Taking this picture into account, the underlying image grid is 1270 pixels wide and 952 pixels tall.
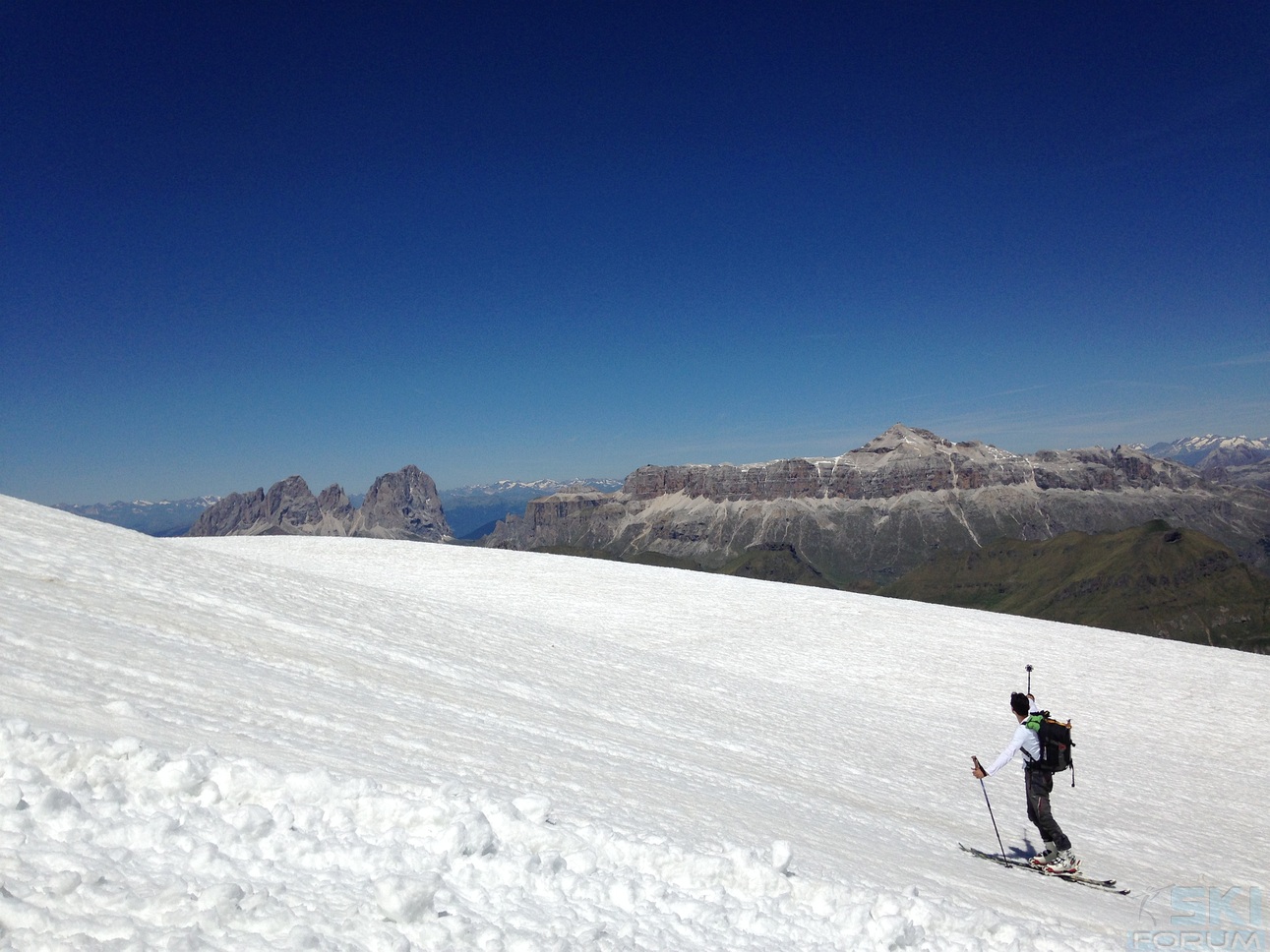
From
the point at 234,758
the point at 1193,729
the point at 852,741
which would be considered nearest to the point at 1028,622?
the point at 1193,729

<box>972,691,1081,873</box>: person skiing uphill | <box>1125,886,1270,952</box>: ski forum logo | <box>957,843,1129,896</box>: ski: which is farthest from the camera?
<box>972,691,1081,873</box>: person skiing uphill

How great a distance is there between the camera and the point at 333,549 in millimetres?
33719

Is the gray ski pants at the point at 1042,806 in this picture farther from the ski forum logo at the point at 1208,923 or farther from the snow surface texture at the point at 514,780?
the ski forum logo at the point at 1208,923

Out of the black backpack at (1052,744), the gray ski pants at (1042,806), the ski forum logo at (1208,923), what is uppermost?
the black backpack at (1052,744)

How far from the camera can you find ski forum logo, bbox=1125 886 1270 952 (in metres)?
7.43

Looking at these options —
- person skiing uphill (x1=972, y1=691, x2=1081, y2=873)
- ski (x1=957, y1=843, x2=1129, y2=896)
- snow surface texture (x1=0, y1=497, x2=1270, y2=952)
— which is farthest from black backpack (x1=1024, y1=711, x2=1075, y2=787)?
snow surface texture (x1=0, y1=497, x2=1270, y2=952)

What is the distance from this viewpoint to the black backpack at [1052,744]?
9672 mm

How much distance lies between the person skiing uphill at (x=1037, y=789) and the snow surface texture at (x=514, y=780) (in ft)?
1.83

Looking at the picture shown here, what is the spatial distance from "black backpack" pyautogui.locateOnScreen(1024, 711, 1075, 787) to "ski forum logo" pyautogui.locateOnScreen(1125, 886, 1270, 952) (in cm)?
178

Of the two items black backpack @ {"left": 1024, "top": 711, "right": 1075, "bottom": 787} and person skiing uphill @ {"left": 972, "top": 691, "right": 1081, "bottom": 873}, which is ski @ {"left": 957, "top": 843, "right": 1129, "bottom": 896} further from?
black backpack @ {"left": 1024, "top": 711, "right": 1075, "bottom": 787}

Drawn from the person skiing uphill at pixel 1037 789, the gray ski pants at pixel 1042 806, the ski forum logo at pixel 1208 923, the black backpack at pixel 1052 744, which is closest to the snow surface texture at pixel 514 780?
the ski forum logo at pixel 1208 923

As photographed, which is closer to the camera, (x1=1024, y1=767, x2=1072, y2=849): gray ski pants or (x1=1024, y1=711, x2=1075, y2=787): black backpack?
(x1=1024, y1=767, x2=1072, y2=849): gray ski pants

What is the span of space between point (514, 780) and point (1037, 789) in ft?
22.6

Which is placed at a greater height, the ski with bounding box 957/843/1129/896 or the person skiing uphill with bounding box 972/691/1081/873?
Result: the person skiing uphill with bounding box 972/691/1081/873
